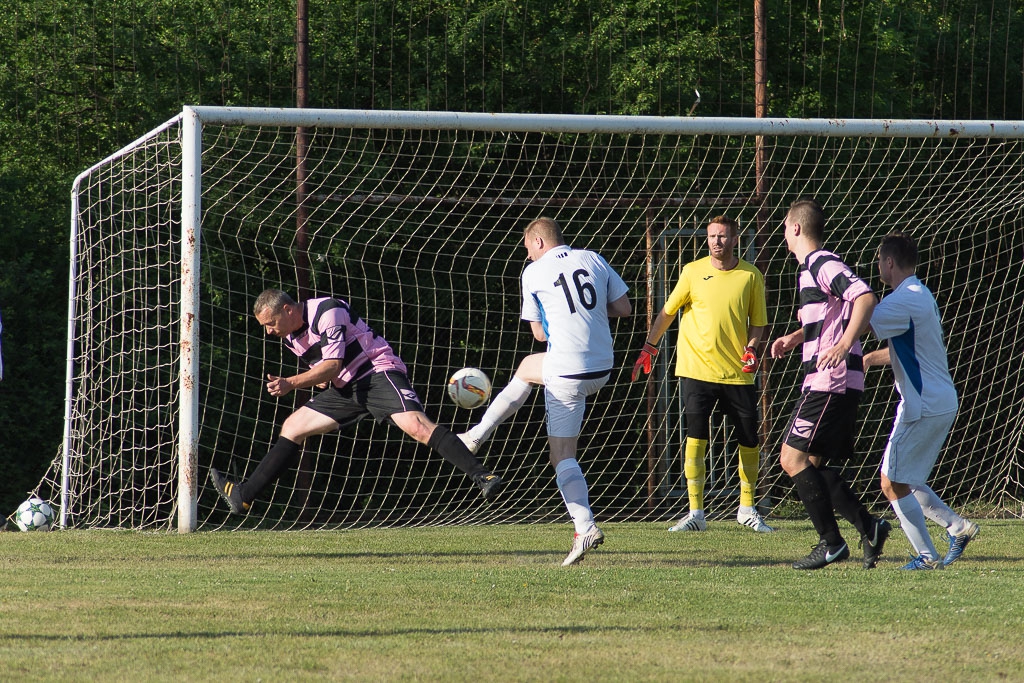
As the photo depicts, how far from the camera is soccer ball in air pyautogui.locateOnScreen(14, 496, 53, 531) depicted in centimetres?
796

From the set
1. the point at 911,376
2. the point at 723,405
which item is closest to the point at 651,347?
the point at 723,405

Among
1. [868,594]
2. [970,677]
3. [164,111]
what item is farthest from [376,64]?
[970,677]

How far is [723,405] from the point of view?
789 cm

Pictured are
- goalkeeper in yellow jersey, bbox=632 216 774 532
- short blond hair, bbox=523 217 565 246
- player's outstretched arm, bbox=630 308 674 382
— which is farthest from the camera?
goalkeeper in yellow jersey, bbox=632 216 774 532

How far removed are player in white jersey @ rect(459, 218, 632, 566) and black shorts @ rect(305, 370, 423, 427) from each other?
946mm

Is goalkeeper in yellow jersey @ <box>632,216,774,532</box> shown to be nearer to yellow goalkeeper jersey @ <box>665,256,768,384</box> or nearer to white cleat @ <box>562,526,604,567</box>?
yellow goalkeeper jersey @ <box>665,256,768,384</box>

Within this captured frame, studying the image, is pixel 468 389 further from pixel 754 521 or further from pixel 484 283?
pixel 484 283

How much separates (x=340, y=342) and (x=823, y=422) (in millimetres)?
2584

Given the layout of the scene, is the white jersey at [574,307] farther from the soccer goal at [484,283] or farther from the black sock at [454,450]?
the soccer goal at [484,283]

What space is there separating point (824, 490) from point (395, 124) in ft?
11.3

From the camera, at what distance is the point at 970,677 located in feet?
12.4

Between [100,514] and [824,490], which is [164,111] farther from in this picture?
[824,490]

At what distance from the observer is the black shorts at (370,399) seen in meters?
6.82

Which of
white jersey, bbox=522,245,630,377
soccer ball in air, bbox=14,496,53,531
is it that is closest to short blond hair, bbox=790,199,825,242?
white jersey, bbox=522,245,630,377
